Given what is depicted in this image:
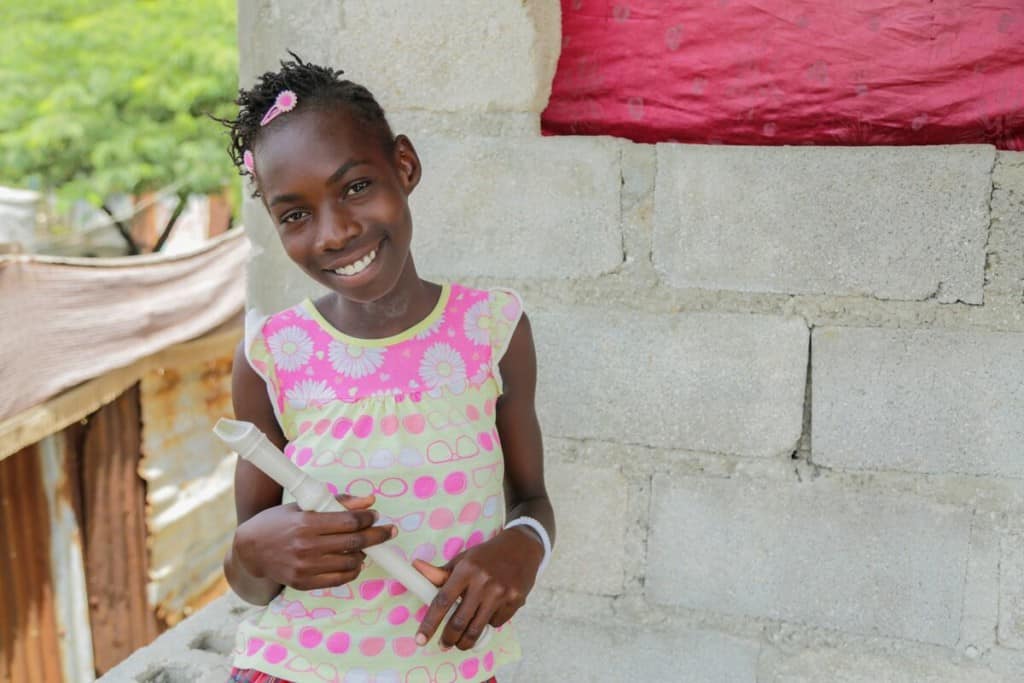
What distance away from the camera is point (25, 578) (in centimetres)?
481

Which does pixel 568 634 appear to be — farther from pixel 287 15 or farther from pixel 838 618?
pixel 287 15

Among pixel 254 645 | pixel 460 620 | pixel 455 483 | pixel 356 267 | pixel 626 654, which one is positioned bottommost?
pixel 626 654

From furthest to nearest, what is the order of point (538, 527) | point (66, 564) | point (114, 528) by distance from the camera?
1. point (114, 528)
2. point (66, 564)
3. point (538, 527)

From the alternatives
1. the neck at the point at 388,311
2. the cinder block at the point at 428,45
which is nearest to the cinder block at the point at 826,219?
the cinder block at the point at 428,45

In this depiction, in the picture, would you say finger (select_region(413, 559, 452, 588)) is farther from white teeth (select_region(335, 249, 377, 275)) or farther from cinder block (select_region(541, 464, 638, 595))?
cinder block (select_region(541, 464, 638, 595))

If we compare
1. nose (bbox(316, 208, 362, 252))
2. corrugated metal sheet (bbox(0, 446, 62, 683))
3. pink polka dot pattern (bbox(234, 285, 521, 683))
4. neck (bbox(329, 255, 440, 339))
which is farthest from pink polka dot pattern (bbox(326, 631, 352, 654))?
corrugated metal sheet (bbox(0, 446, 62, 683))

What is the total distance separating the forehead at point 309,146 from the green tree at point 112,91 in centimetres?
670

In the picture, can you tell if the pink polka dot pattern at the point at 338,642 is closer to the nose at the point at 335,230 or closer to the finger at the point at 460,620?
the finger at the point at 460,620

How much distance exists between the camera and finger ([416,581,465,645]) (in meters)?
1.07

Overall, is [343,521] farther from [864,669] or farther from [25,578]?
[25,578]

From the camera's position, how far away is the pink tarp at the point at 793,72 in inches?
60.7

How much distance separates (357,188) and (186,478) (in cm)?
546

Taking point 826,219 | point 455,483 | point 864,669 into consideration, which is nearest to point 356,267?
point 455,483

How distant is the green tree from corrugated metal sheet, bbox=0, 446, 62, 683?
11.7ft
